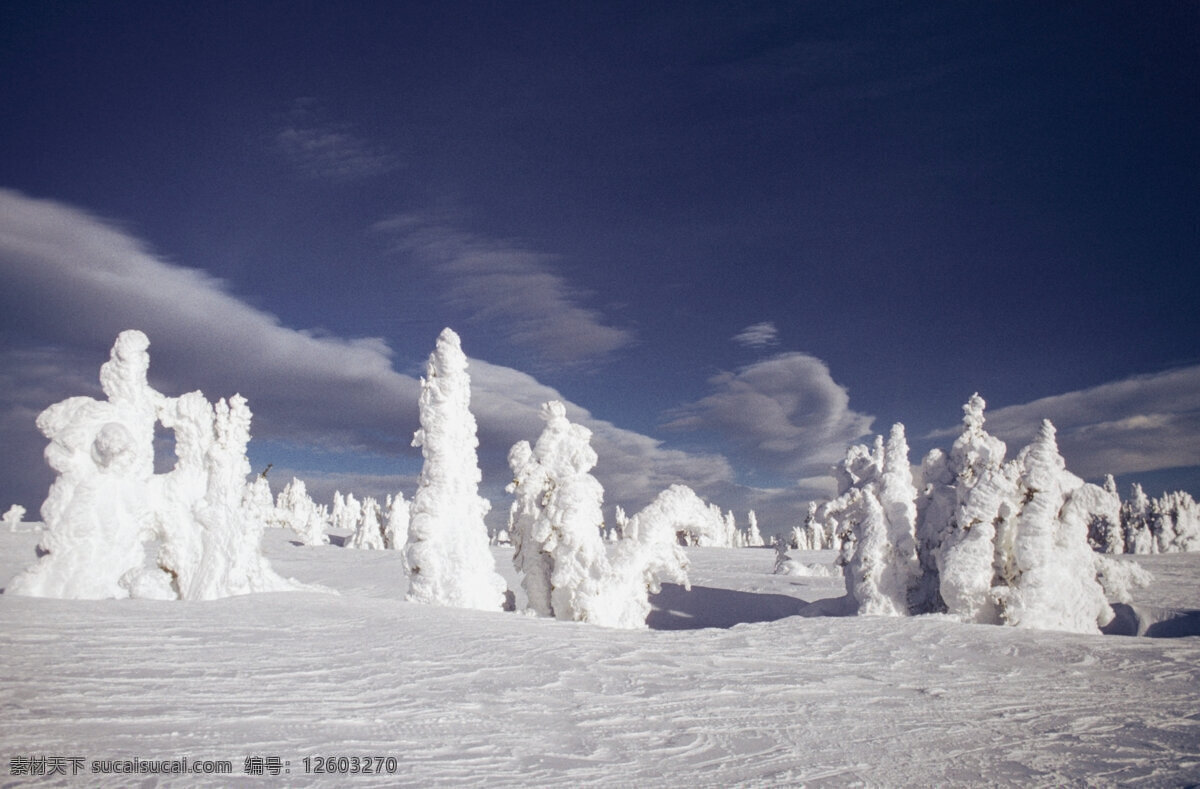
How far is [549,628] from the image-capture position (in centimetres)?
1143

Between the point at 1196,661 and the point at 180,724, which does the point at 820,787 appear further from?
the point at 1196,661

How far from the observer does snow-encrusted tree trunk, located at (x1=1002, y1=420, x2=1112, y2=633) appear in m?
16.8

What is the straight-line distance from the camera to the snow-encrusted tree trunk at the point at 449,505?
17.8m

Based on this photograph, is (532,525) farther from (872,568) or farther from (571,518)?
(872,568)

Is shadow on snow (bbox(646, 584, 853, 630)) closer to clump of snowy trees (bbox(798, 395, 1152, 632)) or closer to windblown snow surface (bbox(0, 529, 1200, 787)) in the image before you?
clump of snowy trees (bbox(798, 395, 1152, 632))

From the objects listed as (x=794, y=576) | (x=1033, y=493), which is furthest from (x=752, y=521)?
(x=1033, y=493)

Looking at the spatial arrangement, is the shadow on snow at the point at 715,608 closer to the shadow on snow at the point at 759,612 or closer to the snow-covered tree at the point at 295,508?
the shadow on snow at the point at 759,612

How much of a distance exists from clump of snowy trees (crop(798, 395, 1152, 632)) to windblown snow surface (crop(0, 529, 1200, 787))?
5.91 meters

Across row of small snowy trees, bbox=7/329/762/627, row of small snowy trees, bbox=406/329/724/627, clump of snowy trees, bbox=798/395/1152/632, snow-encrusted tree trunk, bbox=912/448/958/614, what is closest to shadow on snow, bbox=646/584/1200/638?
clump of snowy trees, bbox=798/395/1152/632

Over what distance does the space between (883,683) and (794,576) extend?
27.3 meters

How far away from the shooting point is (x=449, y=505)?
18312 millimetres

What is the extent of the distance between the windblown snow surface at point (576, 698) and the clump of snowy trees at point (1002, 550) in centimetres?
591

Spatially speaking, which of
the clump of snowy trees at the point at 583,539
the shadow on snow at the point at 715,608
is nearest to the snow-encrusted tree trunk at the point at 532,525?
the clump of snowy trees at the point at 583,539

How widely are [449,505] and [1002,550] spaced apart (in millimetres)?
15099
